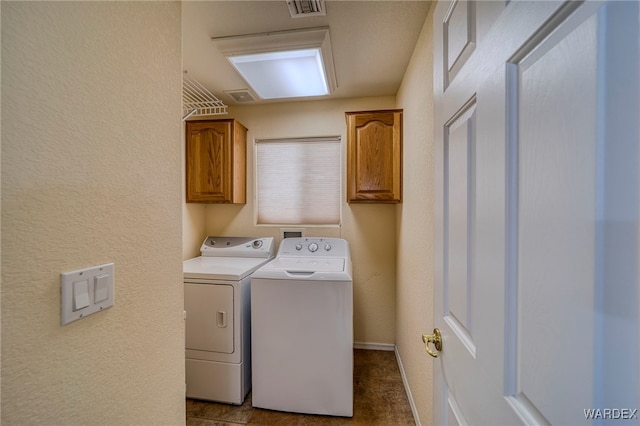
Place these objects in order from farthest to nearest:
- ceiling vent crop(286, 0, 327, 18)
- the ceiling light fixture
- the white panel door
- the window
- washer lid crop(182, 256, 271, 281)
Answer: the window < washer lid crop(182, 256, 271, 281) < the ceiling light fixture < ceiling vent crop(286, 0, 327, 18) < the white panel door

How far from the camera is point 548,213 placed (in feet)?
1.24

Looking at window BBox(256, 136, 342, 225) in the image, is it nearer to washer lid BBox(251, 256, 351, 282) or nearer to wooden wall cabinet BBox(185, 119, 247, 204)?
wooden wall cabinet BBox(185, 119, 247, 204)

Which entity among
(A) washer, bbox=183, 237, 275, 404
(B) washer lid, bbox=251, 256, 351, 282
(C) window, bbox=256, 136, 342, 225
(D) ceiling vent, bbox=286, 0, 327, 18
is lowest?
(A) washer, bbox=183, 237, 275, 404

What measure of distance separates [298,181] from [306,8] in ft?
4.86

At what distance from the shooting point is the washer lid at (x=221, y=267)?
1796mm

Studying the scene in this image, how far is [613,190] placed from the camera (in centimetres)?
29

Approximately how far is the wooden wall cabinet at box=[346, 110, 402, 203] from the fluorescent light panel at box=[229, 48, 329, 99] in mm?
428

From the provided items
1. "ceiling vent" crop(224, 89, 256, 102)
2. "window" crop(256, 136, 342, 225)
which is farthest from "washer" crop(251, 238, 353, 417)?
"ceiling vent" crop(224, 89, 256, 102)

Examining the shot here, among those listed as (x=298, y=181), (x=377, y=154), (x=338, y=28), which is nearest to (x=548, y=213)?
(x=338, y=28)

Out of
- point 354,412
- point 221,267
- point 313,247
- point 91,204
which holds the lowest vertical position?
point 354,412

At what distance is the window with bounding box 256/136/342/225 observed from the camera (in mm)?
2564

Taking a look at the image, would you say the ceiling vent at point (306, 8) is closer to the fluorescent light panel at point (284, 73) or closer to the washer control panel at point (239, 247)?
the fluorescent light panel at point (284, 73)

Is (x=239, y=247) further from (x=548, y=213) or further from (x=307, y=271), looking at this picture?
(x=548, y=213)

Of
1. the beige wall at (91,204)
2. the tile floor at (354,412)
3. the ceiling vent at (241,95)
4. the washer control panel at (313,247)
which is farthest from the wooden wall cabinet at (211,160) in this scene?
the tile floor at (354,412)
